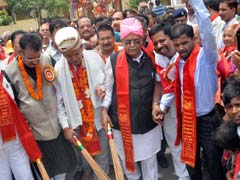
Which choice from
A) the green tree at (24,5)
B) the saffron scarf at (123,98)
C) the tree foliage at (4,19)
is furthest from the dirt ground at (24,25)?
the saffron scarf at (123,98)

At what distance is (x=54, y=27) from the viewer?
4324mm

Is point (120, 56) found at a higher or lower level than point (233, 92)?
higher

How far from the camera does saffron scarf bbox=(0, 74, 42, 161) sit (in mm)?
2951

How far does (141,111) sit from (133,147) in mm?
393

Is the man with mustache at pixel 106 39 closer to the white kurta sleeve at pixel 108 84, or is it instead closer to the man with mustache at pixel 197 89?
the white kurta sleeve at pixel 108 84

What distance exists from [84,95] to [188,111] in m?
1.05

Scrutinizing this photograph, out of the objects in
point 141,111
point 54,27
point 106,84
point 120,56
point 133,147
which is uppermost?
point 54,27

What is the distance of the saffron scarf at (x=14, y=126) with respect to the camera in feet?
9.68

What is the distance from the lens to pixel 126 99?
10.2 feet

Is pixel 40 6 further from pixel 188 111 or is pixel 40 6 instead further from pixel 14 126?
pixel 188 111

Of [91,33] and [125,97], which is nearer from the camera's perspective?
[125,97]

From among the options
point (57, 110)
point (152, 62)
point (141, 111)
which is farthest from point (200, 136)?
point (57, 110)

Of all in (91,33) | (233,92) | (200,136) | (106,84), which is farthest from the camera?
(91,33)

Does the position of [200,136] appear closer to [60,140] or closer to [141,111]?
[141,111]
